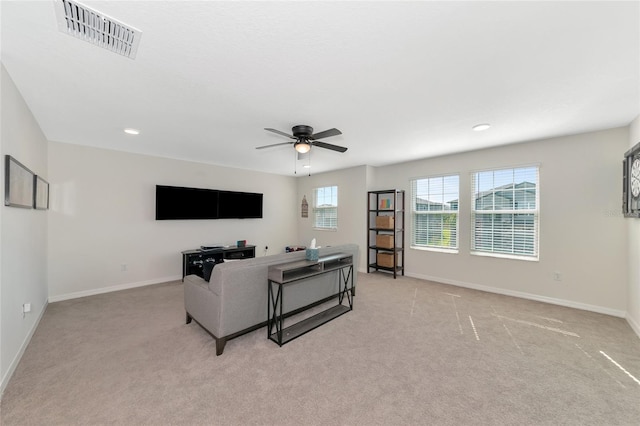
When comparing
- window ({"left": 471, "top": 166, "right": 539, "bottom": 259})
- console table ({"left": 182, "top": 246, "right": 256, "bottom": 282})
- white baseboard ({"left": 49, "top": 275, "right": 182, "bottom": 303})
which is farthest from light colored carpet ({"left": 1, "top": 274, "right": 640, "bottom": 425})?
console table ({"left": 182, "top": 246, "right": 256, "bottom": 282})

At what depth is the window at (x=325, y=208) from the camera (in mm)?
6629

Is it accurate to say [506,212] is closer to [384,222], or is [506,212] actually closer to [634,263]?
[634,263]

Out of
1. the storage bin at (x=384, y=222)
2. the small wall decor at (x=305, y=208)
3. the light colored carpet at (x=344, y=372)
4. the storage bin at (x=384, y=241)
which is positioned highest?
the small wall decor at (x=305, y=208)

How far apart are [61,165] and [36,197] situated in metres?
1.40

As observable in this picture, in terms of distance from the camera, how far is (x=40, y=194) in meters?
3.23

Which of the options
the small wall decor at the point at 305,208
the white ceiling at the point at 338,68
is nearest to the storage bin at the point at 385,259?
Result: the small wall decor at the point at 305,208

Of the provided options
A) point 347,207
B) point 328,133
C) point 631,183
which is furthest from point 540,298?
point 328,133

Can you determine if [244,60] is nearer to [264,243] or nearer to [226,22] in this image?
[226,22]

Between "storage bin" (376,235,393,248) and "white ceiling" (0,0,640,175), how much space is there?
8.32ft

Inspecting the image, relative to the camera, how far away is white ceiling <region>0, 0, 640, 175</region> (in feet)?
4.79

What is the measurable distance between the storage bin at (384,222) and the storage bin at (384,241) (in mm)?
228

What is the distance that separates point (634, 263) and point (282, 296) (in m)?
4.30

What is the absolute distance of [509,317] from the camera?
3279 millimetres

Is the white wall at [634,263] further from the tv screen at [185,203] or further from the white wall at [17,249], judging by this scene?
the tv screen at [185,203]
